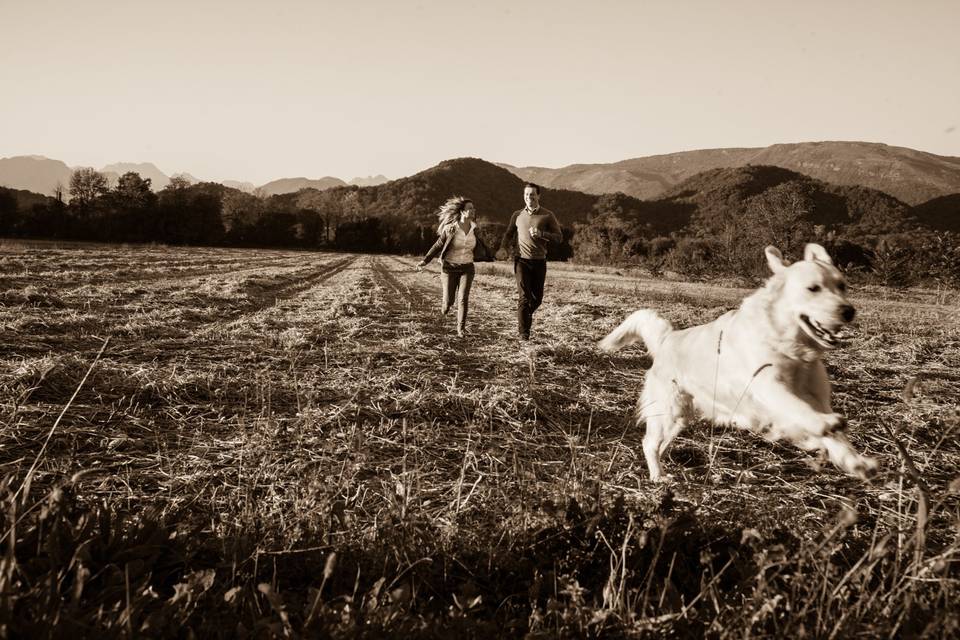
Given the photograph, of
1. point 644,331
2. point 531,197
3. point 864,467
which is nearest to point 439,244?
point 531,197

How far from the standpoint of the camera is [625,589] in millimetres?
2111

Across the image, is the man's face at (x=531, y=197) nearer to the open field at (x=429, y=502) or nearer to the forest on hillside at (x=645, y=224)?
the open field at (x=429, y=502)

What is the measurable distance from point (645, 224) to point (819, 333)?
10229 centimetres

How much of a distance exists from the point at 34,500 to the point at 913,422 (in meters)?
6.76

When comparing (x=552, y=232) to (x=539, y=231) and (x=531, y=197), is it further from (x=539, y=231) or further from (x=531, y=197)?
(x=531, y=197)

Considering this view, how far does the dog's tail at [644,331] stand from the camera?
3969 millimetres

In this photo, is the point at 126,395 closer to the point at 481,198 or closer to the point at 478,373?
the point at 478,373

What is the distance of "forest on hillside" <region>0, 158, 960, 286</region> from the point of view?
33.9 meters

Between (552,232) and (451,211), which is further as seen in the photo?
(451,211)

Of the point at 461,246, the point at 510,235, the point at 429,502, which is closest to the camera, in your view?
the point at 429,502

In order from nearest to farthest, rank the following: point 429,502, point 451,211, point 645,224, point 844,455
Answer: point 844,455 < point 429,502 < point 451,211 < point 645,224

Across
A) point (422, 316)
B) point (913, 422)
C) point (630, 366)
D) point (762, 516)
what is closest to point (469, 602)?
point (762, 516)

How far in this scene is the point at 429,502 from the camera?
289 cm

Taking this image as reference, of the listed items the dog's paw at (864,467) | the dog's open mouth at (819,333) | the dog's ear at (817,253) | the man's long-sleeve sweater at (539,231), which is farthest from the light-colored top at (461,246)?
the dog's paw at (864,467)
